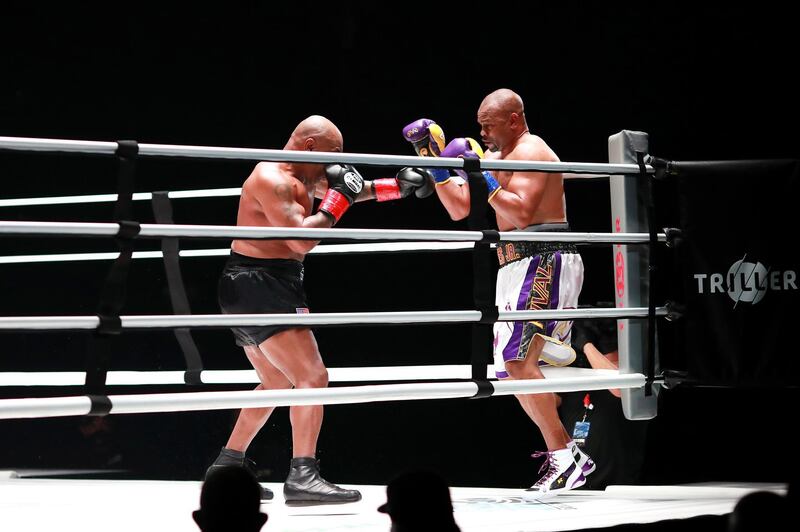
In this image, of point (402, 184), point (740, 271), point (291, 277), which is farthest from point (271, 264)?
point (740, 271)

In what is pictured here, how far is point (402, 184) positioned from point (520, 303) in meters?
0.57

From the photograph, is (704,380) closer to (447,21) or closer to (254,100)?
(447,21)

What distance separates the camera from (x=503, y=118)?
142 inches

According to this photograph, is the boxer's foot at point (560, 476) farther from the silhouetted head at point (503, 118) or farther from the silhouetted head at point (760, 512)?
the silhouetted head at point (760, 512)

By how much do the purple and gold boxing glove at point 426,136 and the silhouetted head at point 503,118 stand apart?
8.1 inches

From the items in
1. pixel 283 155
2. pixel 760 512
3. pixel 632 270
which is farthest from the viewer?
pixel 632 270

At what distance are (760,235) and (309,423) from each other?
1533 millimetres

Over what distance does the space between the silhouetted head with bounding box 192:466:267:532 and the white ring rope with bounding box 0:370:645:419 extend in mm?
843

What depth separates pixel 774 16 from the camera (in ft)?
14.7

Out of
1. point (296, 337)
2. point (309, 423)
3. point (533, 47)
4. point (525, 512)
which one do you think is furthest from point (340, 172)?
point (533, 47)

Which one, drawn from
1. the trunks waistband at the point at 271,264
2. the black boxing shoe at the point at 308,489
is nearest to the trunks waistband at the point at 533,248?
the trunks waistband at the point at 271,264

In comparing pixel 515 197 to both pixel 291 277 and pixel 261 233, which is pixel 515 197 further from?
pixel 261 233

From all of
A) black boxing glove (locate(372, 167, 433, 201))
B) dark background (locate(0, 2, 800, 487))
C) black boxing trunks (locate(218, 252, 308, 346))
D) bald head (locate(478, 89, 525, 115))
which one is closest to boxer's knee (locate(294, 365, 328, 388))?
black boxing trunks (locate(218, 252, 308, 346))

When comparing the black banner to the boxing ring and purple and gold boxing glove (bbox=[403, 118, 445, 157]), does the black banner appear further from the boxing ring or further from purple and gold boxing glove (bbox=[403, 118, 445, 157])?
purple and gold boxing glove (bbox=[403, 118, 445, 157])
